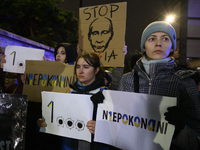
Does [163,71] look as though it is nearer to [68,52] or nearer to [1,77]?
[68,52]

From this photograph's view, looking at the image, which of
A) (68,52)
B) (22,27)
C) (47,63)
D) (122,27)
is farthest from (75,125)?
(22,27)

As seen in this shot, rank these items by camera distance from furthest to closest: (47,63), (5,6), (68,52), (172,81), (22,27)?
(22,27)
(5,6)
(68,52)
(47,63)
(172,81)

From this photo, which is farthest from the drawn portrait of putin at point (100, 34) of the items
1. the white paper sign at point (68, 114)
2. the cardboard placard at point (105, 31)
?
the white paper sign at point (68, 114)

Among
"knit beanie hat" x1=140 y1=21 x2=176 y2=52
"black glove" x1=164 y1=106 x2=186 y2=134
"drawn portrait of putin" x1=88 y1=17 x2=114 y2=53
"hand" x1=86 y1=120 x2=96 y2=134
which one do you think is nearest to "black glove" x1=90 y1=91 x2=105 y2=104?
"hand" x1=86 y1=120 x2=96 y2=134

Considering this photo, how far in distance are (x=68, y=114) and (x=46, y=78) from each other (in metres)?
0.84

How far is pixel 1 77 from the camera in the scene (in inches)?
86.1

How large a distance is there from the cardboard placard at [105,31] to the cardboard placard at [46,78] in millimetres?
621

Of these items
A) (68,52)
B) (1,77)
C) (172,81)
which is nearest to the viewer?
(172,81)

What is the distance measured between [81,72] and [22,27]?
35.1 ft

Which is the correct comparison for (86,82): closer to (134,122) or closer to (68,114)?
(68,114)

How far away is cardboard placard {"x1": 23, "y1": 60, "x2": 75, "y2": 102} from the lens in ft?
6.37

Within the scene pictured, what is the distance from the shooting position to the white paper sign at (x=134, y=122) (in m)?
0.99

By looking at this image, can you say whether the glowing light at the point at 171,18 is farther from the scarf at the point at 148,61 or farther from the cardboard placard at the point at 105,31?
the scarf at the point at 148,61

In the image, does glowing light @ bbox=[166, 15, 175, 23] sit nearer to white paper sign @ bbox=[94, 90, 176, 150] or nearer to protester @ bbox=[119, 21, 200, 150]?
protester @ bbox=[119, 21, 200, 150]
